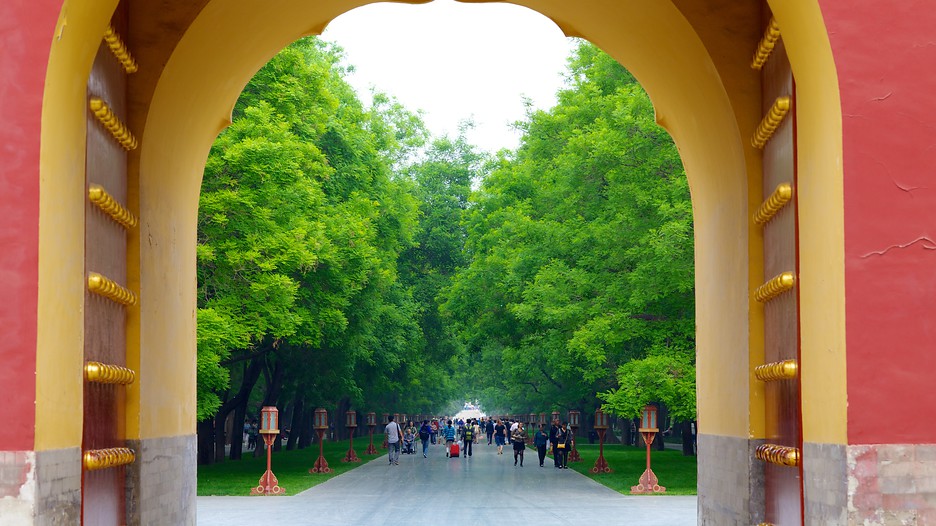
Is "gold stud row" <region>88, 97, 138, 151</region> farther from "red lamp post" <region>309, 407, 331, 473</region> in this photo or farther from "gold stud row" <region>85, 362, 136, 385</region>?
"red lamp post" <region>309, 407, 331, 473</region>

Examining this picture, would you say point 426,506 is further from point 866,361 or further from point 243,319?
point 866,361

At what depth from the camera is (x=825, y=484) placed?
25.0 feet

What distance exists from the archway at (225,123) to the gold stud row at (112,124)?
0.34 m

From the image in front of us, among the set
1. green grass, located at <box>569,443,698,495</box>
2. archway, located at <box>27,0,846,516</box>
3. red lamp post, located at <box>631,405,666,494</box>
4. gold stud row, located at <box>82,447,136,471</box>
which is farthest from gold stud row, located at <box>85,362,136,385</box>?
green grass, located at <box>569,443,698,495</box>

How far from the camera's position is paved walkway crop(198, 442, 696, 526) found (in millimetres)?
22219

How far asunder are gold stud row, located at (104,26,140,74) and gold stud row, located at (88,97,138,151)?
17.9 inches

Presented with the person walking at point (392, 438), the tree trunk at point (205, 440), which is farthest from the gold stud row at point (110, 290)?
the person walking at point (392, 438)

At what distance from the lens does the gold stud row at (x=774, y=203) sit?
9367 millimetres

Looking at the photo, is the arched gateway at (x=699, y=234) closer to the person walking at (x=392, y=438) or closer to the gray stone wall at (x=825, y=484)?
the gray stone wall at (x=825, y=484)

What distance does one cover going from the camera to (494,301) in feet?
138

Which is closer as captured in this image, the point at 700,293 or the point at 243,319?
the point at 700,293

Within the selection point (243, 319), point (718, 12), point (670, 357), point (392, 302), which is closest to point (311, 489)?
point (243, 319)

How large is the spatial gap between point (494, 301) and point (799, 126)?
3364cm

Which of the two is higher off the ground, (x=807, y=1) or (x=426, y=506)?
(x=807, y=1)
